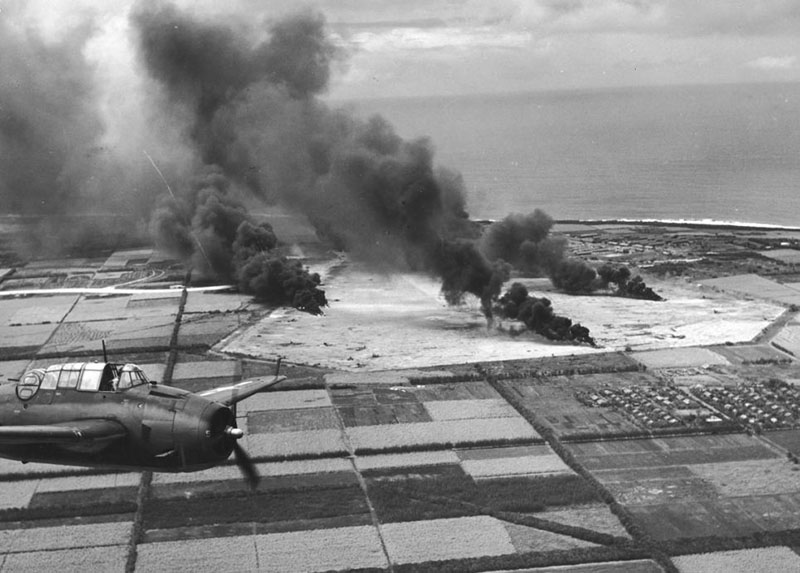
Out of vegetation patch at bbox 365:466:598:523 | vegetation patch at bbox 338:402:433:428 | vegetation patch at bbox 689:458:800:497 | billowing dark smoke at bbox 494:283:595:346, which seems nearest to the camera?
vegetation patch at bbox 365:466:598:523

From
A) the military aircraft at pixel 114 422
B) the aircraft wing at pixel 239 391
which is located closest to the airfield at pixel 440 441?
the aircraft wing at pixel 239 391

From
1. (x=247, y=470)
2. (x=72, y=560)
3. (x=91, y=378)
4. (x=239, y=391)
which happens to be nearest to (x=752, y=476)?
(x=239, y=391)

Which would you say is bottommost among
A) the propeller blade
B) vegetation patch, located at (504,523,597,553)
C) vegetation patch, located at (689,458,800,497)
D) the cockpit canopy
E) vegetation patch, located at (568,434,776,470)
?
vegetation patch, located at (504,523,597,553)

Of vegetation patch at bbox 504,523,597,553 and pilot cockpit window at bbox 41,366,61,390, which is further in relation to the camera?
vegetation patch at bbox 504,523,597,553

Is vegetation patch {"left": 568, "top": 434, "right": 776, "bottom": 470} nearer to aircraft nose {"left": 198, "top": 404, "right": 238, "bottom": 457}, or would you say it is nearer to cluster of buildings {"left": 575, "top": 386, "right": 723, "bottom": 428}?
cluster of buildings {"left": 575, "top": 386, "right": 723, "bottom": 428}

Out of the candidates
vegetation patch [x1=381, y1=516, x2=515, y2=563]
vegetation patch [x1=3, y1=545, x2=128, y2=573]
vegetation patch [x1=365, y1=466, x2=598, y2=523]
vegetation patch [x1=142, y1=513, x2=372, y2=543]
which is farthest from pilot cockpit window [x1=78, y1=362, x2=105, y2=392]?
vegetation patch [x1=365, y1=466, x2=598, y2=523]

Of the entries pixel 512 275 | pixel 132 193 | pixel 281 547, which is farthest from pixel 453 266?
pixel 132 193

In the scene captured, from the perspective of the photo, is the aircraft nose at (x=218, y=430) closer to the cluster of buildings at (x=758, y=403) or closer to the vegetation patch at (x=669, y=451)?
the vegetation patch at (x=669, y=451)

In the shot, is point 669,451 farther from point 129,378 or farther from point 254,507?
Result: point 129,378
